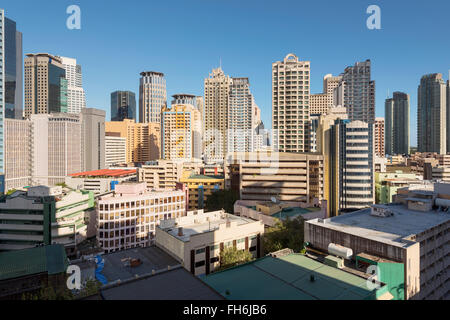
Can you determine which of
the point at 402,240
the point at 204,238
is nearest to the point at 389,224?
the point at 402,240

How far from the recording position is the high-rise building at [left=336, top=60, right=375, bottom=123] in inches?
6565

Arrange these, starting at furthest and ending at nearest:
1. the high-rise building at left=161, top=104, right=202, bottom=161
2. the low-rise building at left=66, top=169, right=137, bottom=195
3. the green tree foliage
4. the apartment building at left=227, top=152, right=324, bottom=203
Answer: the high-rise building at left=161, top=104, right=202, bottom=161 < the low-rise building at left=66, top=169, right=137, bottom=195 < the apartment building at left=227, top=152, right=324, bottom=203 < the green tree foliage

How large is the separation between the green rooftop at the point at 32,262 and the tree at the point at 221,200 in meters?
52.7

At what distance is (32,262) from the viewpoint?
35531mm

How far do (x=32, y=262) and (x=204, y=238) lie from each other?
857 inches

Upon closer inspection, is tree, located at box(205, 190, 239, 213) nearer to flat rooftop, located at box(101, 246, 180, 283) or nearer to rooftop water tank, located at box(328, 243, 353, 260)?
flat rooftop, located at box(101, 246, 180, 283)

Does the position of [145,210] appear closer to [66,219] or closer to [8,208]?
[66,219]

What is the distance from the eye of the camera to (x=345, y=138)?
78000mm

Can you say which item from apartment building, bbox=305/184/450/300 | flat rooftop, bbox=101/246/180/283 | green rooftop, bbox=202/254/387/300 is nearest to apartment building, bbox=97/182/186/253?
flat rooftop, bbox=101/246/180/283

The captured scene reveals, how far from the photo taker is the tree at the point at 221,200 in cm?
8738

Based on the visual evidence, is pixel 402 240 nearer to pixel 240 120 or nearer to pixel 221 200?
pixel 221 200

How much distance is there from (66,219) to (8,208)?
11162 millimetres

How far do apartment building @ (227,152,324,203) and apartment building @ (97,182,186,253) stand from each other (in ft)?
78.8

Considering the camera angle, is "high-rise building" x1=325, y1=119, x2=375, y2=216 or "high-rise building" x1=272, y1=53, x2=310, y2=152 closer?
"high-rise building" x1=325, y1=119, x2=375, y2=216
